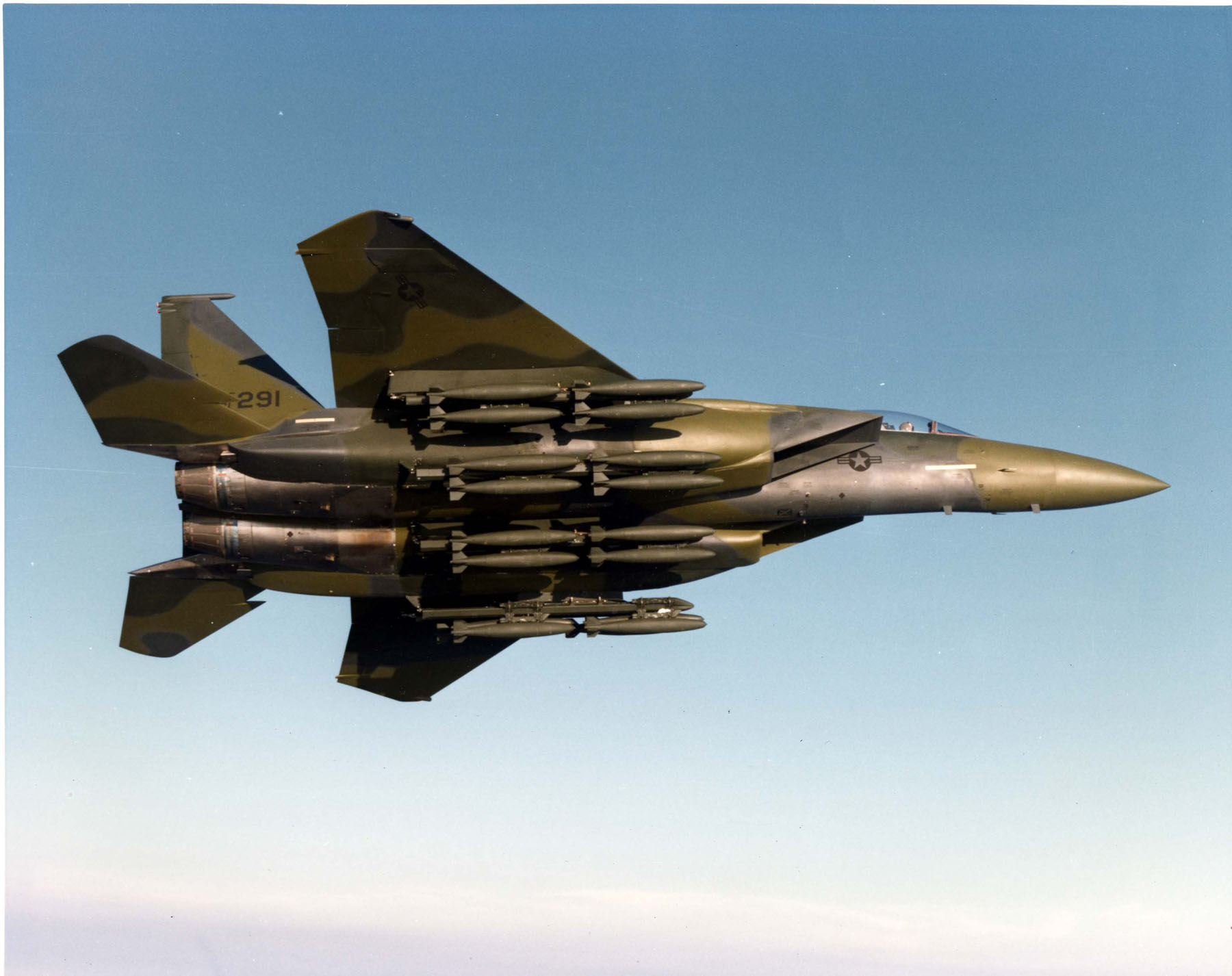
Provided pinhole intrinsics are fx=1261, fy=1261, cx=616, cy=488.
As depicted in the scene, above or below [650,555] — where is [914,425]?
above

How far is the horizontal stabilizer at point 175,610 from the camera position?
15.8 metres

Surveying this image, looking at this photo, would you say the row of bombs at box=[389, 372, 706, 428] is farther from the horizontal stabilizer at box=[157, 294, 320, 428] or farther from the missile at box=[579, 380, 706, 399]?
the horizontal stabilizer at box=[157, 294, 320, 428]

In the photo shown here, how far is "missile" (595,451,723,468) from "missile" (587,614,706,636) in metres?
2.20

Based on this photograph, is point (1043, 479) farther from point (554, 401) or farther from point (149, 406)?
point (149, 406)

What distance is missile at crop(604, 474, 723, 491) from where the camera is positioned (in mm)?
13867

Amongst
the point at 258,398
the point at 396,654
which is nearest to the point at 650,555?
the point at 396,654

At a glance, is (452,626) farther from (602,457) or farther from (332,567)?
(602,457)

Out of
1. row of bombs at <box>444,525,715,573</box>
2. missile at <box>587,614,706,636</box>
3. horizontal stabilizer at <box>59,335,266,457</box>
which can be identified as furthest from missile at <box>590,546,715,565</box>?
horizontal stabilizer at <box>59,335,266,457</box>

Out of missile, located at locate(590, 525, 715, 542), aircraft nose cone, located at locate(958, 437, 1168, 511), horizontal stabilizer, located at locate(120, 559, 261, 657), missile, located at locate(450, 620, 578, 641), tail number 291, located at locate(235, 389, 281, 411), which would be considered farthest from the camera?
tail number 291, located at locate(235, 389, 281, 411)

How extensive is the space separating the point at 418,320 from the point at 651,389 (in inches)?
110

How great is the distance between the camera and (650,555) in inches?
579

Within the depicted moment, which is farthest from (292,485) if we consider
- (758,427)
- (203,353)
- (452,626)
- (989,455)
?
(989,455)

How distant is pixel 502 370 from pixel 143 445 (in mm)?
4200

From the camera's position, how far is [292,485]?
47.0 feet
